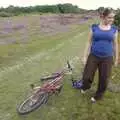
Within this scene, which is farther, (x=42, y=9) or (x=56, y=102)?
(x=42, y=9)

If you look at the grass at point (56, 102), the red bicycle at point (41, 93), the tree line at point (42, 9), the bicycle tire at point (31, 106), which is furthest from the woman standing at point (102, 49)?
the tree line at point (42, 9)

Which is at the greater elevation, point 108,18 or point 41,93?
point 108,18

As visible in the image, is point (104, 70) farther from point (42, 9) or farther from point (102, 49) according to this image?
point (42, 9)

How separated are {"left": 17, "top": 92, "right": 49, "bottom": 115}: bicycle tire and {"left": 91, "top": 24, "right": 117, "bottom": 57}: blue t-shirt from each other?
7.14ft

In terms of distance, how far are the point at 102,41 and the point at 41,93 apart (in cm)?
266

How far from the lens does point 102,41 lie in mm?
10875

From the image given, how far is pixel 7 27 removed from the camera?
5544cm

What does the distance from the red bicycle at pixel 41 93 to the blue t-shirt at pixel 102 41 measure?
1.79 meters

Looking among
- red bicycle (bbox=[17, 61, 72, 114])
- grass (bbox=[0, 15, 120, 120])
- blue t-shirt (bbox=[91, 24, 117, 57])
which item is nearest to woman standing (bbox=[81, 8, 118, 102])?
blue t-shirt (bbox=[91, 24, 117, 57])

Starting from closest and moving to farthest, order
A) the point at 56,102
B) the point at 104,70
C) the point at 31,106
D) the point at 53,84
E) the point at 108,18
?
the point at 108,18 < the point at 104,70 < the point at 31,106 < the point at 53,84 < the point at 56,102

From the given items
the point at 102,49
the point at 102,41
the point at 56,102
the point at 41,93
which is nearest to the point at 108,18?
the point at 102,41

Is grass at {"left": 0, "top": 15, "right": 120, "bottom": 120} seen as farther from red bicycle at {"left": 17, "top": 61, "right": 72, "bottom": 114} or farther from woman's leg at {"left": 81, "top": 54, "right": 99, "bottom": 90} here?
woman's leg at {"left": 81, "top": 54, "right": 99, "bottom": 90}

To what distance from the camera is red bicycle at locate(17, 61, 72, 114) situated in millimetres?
11578

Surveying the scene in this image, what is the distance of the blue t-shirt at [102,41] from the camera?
1068cm
